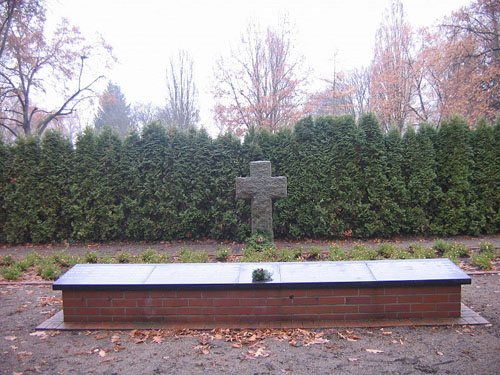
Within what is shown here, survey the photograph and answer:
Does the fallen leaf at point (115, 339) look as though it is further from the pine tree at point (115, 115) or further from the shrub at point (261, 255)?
the pine tree at point (115, 115)

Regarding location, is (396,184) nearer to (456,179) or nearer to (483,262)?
(456,179)

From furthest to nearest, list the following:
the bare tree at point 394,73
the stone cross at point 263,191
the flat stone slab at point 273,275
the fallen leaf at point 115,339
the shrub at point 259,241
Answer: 1. the bare tree at point 394,73
2. the stone cross at point 263,191
3. the shrub at point 259,241
4. the flat stone slab at point 273,275
5. the fallen leaf at point 115,339

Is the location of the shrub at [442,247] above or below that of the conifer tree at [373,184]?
below

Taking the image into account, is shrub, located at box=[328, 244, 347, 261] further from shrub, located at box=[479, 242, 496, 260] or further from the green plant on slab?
shrub, located at box=[479, 242, 496, 260]

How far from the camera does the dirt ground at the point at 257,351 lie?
2.70 m

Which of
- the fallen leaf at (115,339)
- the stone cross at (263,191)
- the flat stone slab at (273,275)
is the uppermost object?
the stone cross at (263,191)

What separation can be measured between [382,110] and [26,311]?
20216 mm

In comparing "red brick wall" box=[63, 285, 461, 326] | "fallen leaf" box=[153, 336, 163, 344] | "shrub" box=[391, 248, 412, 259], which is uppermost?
"red brick wall" box=[63, 285, 461, 326]

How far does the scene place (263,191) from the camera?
24.3 feet

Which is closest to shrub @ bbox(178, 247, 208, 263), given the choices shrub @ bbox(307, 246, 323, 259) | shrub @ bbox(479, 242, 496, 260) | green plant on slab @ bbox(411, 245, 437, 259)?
shrub @ bbox(307, 246, 323, 259)

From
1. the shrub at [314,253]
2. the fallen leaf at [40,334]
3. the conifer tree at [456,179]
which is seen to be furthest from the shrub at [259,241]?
the conifer tree at [456,179]

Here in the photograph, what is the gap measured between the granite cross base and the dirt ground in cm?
17

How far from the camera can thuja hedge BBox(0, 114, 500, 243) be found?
8.66 meters

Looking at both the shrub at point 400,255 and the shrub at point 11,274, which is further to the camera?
the shrub at point 400,255
